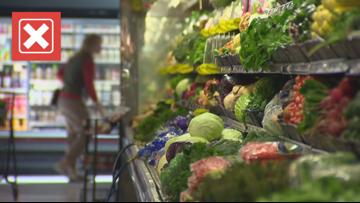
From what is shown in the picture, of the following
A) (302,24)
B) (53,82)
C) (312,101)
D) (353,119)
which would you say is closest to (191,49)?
(302,24)

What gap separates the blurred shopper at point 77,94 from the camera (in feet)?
31.4

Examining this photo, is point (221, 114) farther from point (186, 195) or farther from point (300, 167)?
point (300, 167)

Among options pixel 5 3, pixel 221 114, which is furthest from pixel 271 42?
pixel 5 3

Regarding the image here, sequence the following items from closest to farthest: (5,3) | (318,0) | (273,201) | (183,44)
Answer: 1. (273,201)
2. (318,0)
3. (5,3)
4. (183,44)

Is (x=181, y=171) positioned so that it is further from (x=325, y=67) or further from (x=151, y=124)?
(x=151, y=124)

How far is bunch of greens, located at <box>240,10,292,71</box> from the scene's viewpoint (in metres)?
3.66

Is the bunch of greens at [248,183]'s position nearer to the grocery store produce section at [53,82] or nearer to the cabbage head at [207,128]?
the cabbage head at [207,128]

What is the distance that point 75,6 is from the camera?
9492mm

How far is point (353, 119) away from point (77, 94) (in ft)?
24.6

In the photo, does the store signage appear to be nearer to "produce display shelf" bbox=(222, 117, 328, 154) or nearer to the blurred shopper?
"produce display shelf" bbox=(222, 117, 328, 154)

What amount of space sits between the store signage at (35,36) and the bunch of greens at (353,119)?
2960mm

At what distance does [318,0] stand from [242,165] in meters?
1.08

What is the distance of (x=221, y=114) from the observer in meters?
5.91

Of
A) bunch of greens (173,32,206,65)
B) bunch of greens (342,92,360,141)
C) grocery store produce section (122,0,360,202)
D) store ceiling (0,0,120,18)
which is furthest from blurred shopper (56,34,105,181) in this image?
bunch of greens (342,92,360,141)
